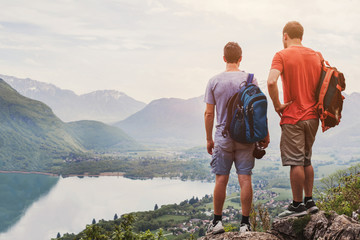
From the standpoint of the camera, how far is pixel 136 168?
135 m

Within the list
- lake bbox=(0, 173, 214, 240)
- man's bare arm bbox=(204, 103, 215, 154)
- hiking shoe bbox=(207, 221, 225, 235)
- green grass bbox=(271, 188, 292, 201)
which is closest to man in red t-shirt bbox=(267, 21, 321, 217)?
man's bare arm bbox=(204, 103, 215, 154)

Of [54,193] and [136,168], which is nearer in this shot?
[54,193]

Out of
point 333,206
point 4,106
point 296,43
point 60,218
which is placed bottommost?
point 60,218

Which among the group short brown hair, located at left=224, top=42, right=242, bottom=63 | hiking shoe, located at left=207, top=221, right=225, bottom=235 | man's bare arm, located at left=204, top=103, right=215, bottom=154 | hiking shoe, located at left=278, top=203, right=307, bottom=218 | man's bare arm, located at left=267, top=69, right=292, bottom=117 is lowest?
hiking shoe, located at left=207, top=221, right=225, bottom=235

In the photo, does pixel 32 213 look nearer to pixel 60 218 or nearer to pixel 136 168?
pixel 60 218

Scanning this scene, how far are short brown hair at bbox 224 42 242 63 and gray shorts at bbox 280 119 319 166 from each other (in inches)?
35.2

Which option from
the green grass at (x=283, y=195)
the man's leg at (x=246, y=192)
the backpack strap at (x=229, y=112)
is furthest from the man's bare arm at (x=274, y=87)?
the green grass at (x=283, y=195)

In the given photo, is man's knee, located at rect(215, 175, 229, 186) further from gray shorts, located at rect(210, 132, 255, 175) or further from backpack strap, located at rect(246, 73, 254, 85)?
backpack strap, located at rect(246, 73, 254, 85)

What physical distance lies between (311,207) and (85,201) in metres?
85.3

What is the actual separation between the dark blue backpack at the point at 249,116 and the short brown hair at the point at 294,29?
788 mm

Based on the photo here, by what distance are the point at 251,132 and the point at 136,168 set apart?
134 metres

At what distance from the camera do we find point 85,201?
83562 millimetres

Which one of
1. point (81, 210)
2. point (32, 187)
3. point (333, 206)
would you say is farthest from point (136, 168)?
point (333, 206)

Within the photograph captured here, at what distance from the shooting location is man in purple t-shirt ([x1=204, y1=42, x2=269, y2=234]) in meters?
3.68
